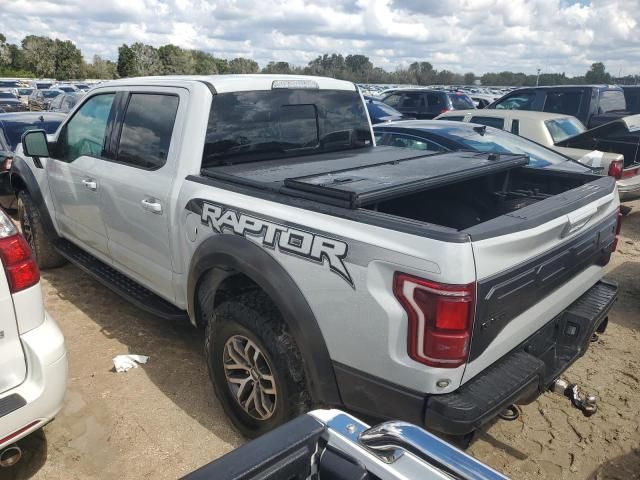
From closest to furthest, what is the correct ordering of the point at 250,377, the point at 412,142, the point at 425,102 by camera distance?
the point at 250,377, the point at 412,142, the point at 425,102

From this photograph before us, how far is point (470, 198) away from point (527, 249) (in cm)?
146

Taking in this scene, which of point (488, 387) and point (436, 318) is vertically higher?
point (436, 318)

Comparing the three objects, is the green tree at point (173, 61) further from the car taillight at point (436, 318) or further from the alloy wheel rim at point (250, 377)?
the car taillight at point (436, 318)

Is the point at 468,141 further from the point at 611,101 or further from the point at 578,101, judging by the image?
the point at 611,101

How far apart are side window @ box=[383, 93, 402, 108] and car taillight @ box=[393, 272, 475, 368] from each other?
576 inches

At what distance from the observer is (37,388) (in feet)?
7.66

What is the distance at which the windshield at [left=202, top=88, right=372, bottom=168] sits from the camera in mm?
3205

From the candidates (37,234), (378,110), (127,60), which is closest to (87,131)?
(37,234)

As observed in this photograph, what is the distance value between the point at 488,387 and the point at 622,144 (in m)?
5.87

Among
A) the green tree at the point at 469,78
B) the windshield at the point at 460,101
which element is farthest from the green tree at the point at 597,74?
the windshield at the point at 460,101

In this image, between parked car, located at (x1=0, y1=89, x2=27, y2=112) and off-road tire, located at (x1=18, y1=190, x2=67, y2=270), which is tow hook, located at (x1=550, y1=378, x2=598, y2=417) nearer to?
off-road tire, located at (x1=18, y1=190, x2=67, y2=270)

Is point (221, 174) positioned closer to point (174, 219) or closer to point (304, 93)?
point (174, 219)

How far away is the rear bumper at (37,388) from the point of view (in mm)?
2229

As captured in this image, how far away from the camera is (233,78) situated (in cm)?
337
